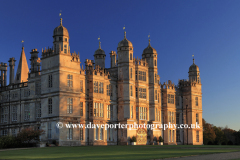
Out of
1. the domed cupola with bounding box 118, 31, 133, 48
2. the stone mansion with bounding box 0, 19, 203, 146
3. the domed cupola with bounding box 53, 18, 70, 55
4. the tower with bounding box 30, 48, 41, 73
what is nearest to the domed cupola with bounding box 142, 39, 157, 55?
the stone mansion with bounding box 0, 19, 203, 146

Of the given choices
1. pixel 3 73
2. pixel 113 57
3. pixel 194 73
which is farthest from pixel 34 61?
pixel 194 73

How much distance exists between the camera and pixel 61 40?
55781 mm

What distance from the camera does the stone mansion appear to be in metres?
54.9

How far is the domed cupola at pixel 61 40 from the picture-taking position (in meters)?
55.6

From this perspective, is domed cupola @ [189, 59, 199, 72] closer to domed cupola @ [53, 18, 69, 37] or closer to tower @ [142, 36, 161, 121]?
tower @ [142, 36, 161, 121]

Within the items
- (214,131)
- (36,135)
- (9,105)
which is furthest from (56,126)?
(214,131)

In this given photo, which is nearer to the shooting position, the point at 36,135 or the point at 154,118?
the point at 36,135

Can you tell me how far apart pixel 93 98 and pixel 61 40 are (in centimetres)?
1132

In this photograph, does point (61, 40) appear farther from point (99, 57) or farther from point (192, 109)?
point (192, 109)

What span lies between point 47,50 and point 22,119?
14.4 meters

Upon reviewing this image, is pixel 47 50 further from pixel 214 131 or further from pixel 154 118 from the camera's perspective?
pixel 214 131

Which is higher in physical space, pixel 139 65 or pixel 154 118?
pixel 139 65

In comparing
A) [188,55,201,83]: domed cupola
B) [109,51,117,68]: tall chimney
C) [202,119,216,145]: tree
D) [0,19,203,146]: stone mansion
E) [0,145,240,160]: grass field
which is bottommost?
[202,119,216,145]: tree

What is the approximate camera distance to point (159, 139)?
2758 inches
